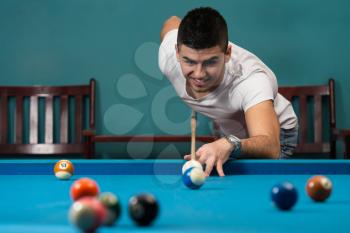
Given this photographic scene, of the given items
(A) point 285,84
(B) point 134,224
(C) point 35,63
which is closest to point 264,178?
(B) point 134,224

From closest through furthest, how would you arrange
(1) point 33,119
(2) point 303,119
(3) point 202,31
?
(3) point 202,31
(2) point 303,119
(1) point 33,119

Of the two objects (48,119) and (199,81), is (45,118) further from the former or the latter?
(199,81)

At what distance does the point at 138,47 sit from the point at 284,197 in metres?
3.32

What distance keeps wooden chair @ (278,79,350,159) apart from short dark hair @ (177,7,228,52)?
192 cm

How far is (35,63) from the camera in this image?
4.31m

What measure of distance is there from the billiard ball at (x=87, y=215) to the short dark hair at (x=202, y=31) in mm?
1505

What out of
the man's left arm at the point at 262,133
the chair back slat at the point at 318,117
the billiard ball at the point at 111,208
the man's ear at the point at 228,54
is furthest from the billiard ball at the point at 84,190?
the chair back slat at the point at 318,117

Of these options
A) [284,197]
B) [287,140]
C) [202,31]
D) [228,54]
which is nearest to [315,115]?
[287,140]

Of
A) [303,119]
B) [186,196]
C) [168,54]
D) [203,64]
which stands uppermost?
[168,54]

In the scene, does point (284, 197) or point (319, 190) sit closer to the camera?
point (284, 197)

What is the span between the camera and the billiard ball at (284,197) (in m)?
1.08

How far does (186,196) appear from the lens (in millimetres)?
1302

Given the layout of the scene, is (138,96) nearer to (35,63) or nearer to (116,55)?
(116,55)

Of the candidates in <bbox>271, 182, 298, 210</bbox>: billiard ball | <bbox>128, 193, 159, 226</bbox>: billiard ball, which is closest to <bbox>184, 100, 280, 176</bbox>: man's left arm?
<bbox>271, 182, 298, 210</bbox>: billiard ball
